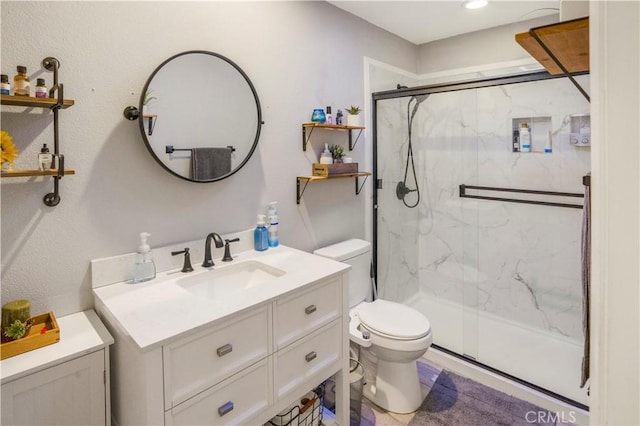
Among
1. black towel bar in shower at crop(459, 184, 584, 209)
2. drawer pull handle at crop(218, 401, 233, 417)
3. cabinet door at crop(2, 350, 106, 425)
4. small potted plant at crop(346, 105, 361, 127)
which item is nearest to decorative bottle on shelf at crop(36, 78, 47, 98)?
cabinet door at crop(2, 350, 106, 425)

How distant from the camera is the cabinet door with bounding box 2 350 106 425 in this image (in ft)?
3.46

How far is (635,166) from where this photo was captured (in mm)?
565

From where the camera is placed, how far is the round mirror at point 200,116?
5.06 feet

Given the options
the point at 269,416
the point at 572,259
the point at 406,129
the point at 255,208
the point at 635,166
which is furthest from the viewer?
the point at 406,129

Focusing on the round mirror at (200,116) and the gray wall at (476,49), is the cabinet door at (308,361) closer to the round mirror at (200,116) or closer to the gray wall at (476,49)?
the round mirror at (200,116)

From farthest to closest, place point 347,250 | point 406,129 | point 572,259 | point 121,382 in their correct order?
point 406,129
point 572,259
point 347,250
point 121,382

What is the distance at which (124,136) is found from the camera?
1.48 meters

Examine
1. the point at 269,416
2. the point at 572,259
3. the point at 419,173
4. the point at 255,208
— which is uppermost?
the point at 419,173

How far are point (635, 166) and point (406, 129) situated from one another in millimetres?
2479

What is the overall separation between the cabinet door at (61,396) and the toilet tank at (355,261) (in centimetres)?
127

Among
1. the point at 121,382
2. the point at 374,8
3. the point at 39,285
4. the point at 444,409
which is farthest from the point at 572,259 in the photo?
the point at 39,285

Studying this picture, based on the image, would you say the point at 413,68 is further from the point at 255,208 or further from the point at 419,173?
the point at 255,208

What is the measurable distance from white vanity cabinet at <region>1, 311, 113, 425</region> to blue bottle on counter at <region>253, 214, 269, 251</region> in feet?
2.59

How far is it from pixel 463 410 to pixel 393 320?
61 centimetres
